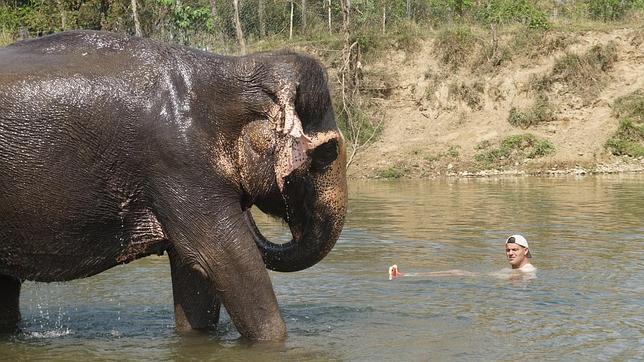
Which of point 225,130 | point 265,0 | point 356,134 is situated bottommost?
point 356,134

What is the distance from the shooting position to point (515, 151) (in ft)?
91.0

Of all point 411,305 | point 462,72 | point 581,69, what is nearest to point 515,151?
point 581,69

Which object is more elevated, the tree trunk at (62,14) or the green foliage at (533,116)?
the tree trunk at (62,14)

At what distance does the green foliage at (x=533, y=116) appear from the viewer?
2962cm

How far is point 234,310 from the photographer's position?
6.43 m

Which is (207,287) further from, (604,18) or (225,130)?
(604,18)

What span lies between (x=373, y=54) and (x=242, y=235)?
2820 centimetres

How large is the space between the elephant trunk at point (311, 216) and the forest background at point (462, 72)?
2010cm

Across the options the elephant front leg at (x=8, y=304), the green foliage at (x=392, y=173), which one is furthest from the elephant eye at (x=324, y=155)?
the green foliage at (x=392, y=173)

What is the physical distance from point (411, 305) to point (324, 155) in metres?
2.21

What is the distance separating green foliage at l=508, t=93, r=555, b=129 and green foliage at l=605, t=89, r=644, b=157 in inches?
74.9

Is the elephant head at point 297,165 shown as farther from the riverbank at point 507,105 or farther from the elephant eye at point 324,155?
the riverbank at point 507,105

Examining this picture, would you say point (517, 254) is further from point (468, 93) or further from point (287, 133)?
point (468, 93)

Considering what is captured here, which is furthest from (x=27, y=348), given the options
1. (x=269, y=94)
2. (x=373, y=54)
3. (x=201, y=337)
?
(x=373, y=54)
